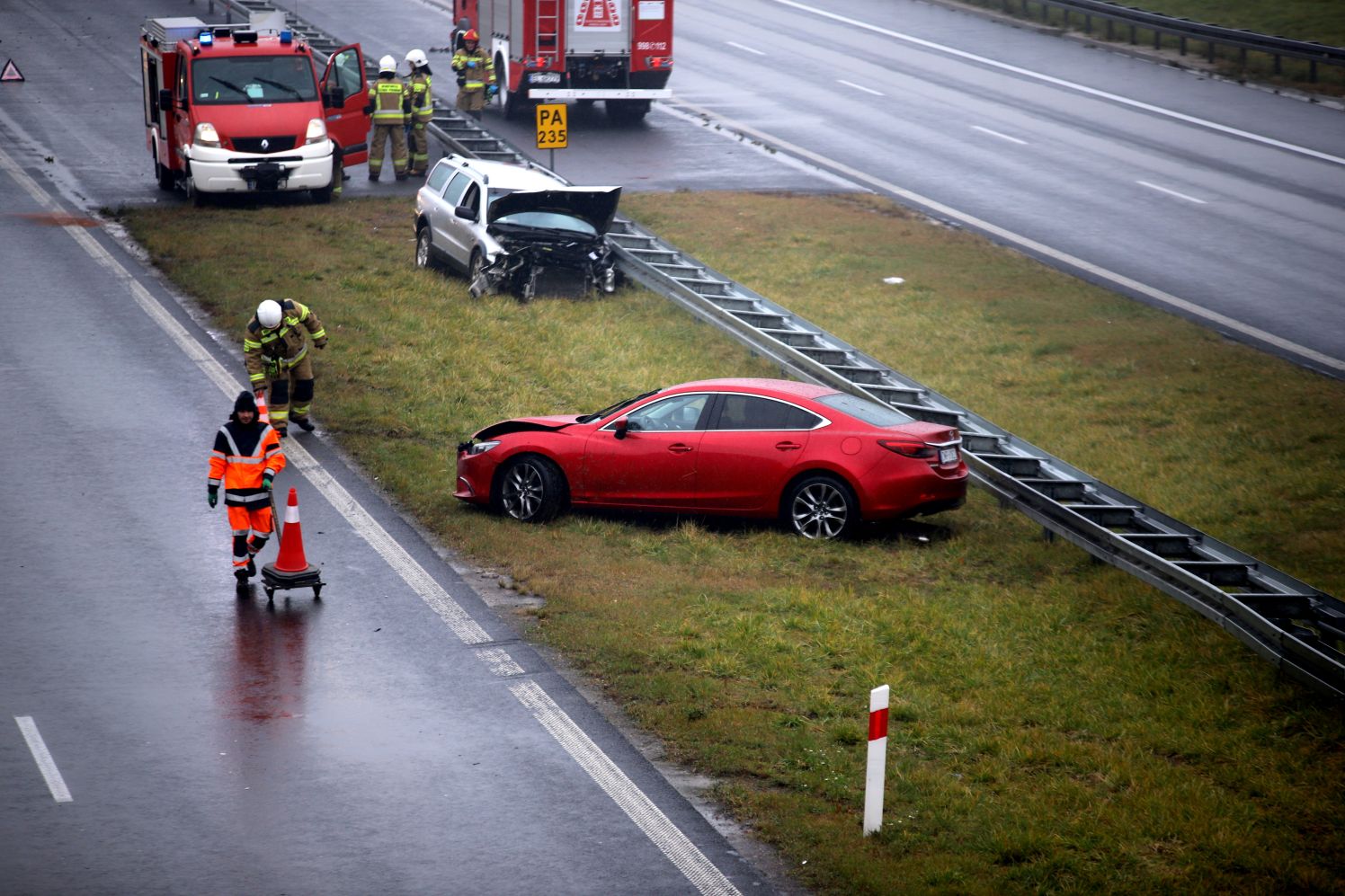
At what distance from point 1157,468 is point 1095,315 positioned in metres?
5.56

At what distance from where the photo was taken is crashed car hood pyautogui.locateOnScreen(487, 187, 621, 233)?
21812 mm

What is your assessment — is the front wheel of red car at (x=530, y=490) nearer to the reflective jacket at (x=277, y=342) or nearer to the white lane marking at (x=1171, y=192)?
the reflective jacket at (x=277, y=342)

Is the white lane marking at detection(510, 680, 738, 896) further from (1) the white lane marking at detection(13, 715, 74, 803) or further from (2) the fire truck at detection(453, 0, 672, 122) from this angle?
(2) the fire truck at detection(453, 0, 672, 122)

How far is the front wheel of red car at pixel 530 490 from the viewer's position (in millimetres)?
14531

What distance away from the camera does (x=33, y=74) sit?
1437 inches

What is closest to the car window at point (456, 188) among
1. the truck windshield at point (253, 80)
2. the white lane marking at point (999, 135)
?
the truck windshield at point (253, 80)

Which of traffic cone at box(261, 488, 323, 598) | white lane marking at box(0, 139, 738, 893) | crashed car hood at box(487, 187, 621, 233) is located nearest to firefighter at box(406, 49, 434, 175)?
white lane marking at box(0, 139, 738, 893)

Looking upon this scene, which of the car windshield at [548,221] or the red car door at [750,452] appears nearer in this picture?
the red car door at [750,452]

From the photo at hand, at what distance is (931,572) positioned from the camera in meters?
13.5

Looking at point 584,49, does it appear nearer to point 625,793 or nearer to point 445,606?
point 445,606

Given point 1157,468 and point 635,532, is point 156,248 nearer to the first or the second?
point 635,532

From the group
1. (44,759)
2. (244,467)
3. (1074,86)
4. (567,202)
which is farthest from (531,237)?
(1074,86)

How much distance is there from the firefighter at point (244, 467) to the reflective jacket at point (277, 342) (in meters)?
3.85

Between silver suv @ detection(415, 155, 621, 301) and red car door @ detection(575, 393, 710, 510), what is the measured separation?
25.6 ft
